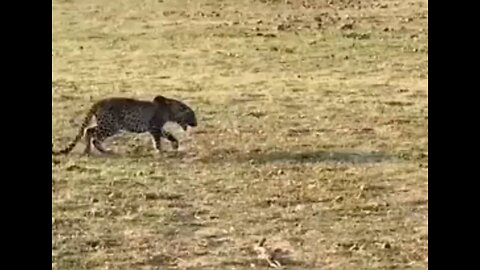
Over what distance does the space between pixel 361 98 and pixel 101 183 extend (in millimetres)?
3201

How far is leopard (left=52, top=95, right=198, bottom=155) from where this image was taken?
791 centimetres

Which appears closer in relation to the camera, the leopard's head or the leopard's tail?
the leopard's tail

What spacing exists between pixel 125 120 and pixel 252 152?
2.95 feet

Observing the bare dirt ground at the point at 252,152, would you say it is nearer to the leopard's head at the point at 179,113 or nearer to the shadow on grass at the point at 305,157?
the shadow on grass at the point at 305,157

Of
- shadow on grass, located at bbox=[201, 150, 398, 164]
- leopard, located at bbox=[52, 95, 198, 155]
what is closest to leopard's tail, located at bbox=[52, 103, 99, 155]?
leopard, located at bbox=[52, 95, 198, 155]

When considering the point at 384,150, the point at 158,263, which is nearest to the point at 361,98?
the point at 384,150

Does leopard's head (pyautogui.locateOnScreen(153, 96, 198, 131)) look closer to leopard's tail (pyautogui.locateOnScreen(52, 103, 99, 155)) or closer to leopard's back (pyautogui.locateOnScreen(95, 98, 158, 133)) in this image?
leopard's back (pyautogui.locateOnScreen(95, 98, 158, 133))

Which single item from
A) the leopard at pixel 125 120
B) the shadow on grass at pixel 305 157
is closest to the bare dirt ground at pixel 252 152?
the shadow on grass at pixel 305 157

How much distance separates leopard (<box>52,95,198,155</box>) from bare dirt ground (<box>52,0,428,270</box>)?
0.11m

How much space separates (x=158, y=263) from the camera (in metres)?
5.99

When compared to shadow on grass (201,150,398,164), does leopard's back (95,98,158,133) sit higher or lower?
higher

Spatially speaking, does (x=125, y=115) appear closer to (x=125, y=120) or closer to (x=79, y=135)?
(x=125, y=120)

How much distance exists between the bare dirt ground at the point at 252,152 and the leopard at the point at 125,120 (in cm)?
11

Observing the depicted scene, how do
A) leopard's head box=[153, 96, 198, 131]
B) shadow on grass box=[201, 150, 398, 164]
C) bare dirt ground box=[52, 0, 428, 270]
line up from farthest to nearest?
leopard's head box=[153, 96, 198, 131], shadow on grass box=[201, 150, 398, 164], bare dirt ground box=[52, 0, 428, 270]
